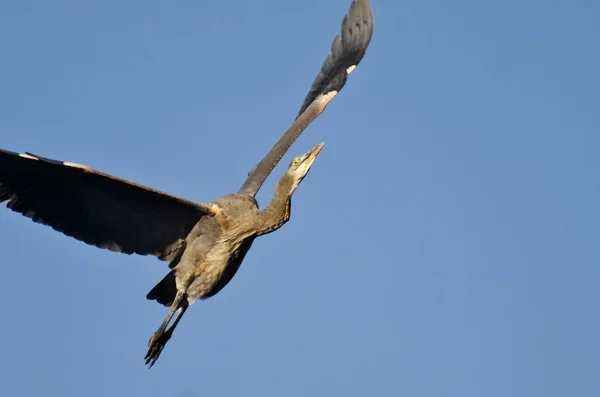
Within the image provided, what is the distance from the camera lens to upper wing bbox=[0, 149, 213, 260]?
36.1ft

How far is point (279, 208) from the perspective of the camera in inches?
456

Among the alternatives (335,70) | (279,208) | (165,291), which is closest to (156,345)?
(165,291)

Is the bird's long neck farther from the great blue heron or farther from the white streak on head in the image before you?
the white streak on head

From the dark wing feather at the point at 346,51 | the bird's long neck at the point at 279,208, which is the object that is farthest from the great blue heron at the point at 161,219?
the dark wing feather at the point at 346,51

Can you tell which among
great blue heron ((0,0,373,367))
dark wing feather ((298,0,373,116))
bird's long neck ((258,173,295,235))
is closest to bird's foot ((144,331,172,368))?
great blue heron ((0,0,373,367))

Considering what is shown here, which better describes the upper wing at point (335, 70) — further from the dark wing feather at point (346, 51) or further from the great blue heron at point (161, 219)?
the great blue heron at point (161, 219)

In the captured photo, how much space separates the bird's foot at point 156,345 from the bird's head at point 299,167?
2.24 meters

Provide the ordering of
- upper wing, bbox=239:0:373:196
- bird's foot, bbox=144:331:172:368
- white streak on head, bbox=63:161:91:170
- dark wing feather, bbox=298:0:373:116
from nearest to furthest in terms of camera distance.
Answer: white streak on head, bbox=63:161:91:170 < bird's foot, bbox=144:331:172:368 < upper wing, bbox=239:0:373:196 < dark wing feather, bbox=298:0:373:116

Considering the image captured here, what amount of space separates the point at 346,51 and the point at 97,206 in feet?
16.4

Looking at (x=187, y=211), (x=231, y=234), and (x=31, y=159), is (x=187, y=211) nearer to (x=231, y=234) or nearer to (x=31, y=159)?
(x=231, y=234)

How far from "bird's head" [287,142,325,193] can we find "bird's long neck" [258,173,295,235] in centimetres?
3

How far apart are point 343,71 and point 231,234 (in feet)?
13.8

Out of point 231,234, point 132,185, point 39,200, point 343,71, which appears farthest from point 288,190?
point 343,71

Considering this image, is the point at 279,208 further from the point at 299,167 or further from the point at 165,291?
the point at 165,291
